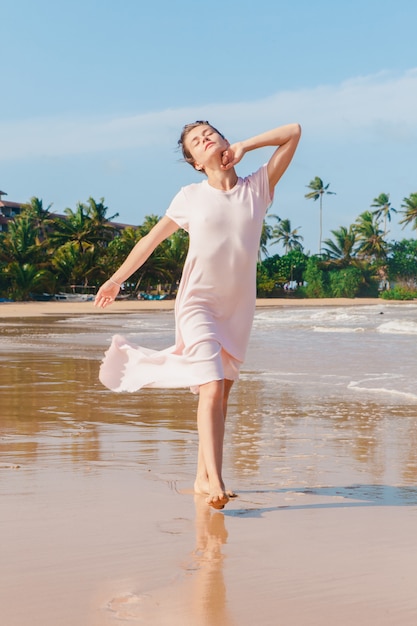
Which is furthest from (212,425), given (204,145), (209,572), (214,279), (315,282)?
(315,282)

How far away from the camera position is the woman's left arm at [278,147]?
3961 mm

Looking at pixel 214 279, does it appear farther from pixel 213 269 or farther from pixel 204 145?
pixel 204 145

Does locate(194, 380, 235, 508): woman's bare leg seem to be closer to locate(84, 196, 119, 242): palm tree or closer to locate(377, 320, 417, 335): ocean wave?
locate(377, 320, 417, 335): ocean wave

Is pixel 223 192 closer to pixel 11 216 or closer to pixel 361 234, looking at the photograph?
pixel 11 216

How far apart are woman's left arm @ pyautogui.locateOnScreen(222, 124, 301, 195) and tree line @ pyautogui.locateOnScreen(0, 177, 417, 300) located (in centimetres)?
5486

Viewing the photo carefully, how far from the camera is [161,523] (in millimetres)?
3631

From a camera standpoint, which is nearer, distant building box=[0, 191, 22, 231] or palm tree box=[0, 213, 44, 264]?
palm tree box=[0, 213, 44, 264]

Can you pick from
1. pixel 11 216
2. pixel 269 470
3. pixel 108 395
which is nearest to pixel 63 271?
pixel 11 216

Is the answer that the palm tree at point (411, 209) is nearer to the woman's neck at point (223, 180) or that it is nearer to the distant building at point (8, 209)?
the distant building at point (8, 209)

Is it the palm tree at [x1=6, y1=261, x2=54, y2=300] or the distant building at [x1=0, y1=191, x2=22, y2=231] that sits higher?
the distant building at [x1=0, y1=191, x2=22, y2=231]

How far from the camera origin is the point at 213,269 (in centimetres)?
392

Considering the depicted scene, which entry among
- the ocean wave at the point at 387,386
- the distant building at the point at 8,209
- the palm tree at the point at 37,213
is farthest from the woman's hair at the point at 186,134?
the distant building at the point at 8,209

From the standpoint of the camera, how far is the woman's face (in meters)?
4.00

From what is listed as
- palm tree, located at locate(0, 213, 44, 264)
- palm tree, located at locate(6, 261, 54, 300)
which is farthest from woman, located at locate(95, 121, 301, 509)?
palm tree, located at locate(0, 213, 44, 264)
